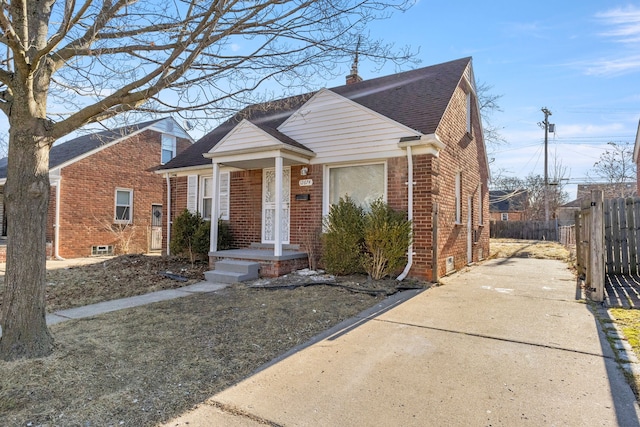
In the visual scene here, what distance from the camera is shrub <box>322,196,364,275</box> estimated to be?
7.66 metres

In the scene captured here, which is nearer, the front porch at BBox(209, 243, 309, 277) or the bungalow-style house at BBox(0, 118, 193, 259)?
the front porch at BBox(209, 243, 309, 277)

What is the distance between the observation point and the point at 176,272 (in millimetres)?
9359

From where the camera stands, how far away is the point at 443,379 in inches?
121

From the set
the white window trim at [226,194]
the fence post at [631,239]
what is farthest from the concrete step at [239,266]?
the fence post at [631,239]

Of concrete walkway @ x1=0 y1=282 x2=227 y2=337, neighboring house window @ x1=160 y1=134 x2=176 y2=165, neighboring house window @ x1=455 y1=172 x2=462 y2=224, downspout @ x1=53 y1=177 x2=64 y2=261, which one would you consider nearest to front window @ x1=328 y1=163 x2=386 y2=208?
neighboring house window @ x1=455 y1=172 x2=462 y2=224

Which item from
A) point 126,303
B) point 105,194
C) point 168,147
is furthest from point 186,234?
point 168,147

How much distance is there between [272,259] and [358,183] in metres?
2.65

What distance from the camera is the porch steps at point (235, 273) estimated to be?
791 cm

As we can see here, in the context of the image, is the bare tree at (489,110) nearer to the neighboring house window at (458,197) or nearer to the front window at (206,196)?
the neighboring house window at (458,197)

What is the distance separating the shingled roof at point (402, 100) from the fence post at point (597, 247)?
322 centimetres

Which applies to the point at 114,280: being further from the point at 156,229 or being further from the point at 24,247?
the point at 156,229

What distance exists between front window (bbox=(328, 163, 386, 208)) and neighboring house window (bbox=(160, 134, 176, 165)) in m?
12.5

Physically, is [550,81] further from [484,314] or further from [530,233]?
[530,233]

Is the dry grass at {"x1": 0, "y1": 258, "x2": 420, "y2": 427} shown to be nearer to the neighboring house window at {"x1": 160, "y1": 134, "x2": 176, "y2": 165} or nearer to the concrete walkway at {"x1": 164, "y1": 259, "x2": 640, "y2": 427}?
the concrete walkway at {"x1": 164, "y1": 259, "x2": 640, "y2": 427}
